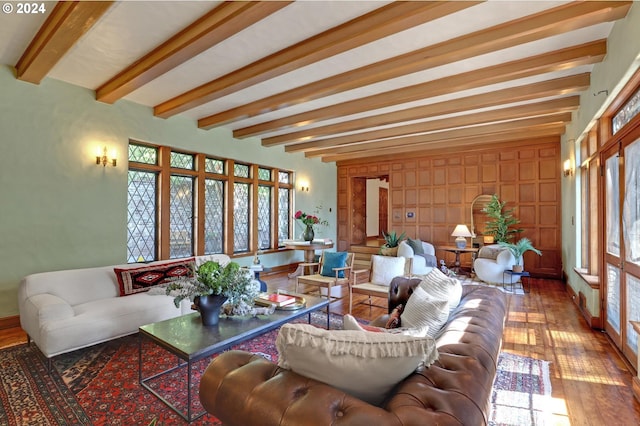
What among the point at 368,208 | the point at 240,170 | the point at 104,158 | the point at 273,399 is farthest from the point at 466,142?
the point at 273,399

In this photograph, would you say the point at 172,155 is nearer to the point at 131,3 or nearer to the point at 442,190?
the point at 131,3

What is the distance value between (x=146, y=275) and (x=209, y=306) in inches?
70.8

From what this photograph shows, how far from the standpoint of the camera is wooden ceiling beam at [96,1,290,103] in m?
2.31

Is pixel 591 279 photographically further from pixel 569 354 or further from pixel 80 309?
pixel 80 309

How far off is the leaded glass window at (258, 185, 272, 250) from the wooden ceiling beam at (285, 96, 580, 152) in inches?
63.9

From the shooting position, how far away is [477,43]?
2746 millimetres

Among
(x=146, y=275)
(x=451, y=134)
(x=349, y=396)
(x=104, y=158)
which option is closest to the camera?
(x=349, y=396)

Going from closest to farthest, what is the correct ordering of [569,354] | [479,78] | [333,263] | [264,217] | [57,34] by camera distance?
[57,34]
[569,354]
[479,78]
[333,263]
[264,217]

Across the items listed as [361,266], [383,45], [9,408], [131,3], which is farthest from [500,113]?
[9,408]

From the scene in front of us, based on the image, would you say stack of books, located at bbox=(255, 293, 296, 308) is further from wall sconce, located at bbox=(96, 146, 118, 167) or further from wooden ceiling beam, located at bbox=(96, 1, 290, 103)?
wall sconce, located at bbox=(96, 146, 118, 167)

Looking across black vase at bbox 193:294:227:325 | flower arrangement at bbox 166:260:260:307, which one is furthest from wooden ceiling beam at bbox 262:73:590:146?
black vase at bbox 193:294:227:325

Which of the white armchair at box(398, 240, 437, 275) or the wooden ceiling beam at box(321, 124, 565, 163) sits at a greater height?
the wooden ceiling beam at box(321, 124, 565, 163)

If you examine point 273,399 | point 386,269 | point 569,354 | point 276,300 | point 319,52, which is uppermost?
point 319,52

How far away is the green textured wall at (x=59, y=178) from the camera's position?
3.48m
